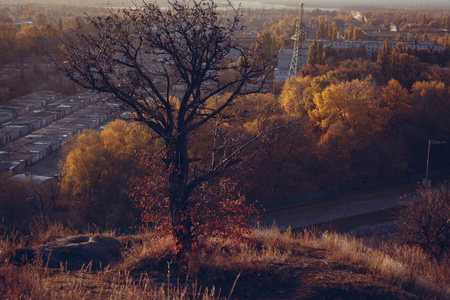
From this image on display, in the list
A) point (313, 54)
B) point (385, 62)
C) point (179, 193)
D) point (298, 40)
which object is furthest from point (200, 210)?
point (313, 54)

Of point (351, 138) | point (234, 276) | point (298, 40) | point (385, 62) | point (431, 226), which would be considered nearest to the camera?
point (234, 276)

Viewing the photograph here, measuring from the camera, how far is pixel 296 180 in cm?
1435

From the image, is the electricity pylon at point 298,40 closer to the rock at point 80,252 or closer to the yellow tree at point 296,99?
the yellow tree at point 296,99

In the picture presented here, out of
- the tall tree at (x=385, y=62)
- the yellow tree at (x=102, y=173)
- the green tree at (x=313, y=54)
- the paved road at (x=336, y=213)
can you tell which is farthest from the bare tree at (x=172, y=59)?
the green tree at (x=313, y=54)

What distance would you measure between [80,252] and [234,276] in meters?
1.69

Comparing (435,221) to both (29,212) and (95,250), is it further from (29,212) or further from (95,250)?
(29,212)

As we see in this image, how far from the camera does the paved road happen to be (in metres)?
12.1

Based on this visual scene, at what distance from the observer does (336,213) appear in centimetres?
1289

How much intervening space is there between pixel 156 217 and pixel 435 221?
5.10 meters

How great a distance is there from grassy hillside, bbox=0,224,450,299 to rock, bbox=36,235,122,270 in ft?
0.57

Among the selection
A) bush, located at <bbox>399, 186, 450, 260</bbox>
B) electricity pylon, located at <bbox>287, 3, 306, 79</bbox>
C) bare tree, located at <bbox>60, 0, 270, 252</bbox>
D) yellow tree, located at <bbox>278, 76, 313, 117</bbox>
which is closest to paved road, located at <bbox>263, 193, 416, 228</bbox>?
bush, located at <bbox>399, 186, 450, 260</bbox>

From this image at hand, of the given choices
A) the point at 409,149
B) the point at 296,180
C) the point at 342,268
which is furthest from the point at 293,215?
the point at 342,268

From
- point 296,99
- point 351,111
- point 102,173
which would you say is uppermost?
point 296,99

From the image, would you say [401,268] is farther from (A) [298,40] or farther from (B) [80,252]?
(A) [298,40]
